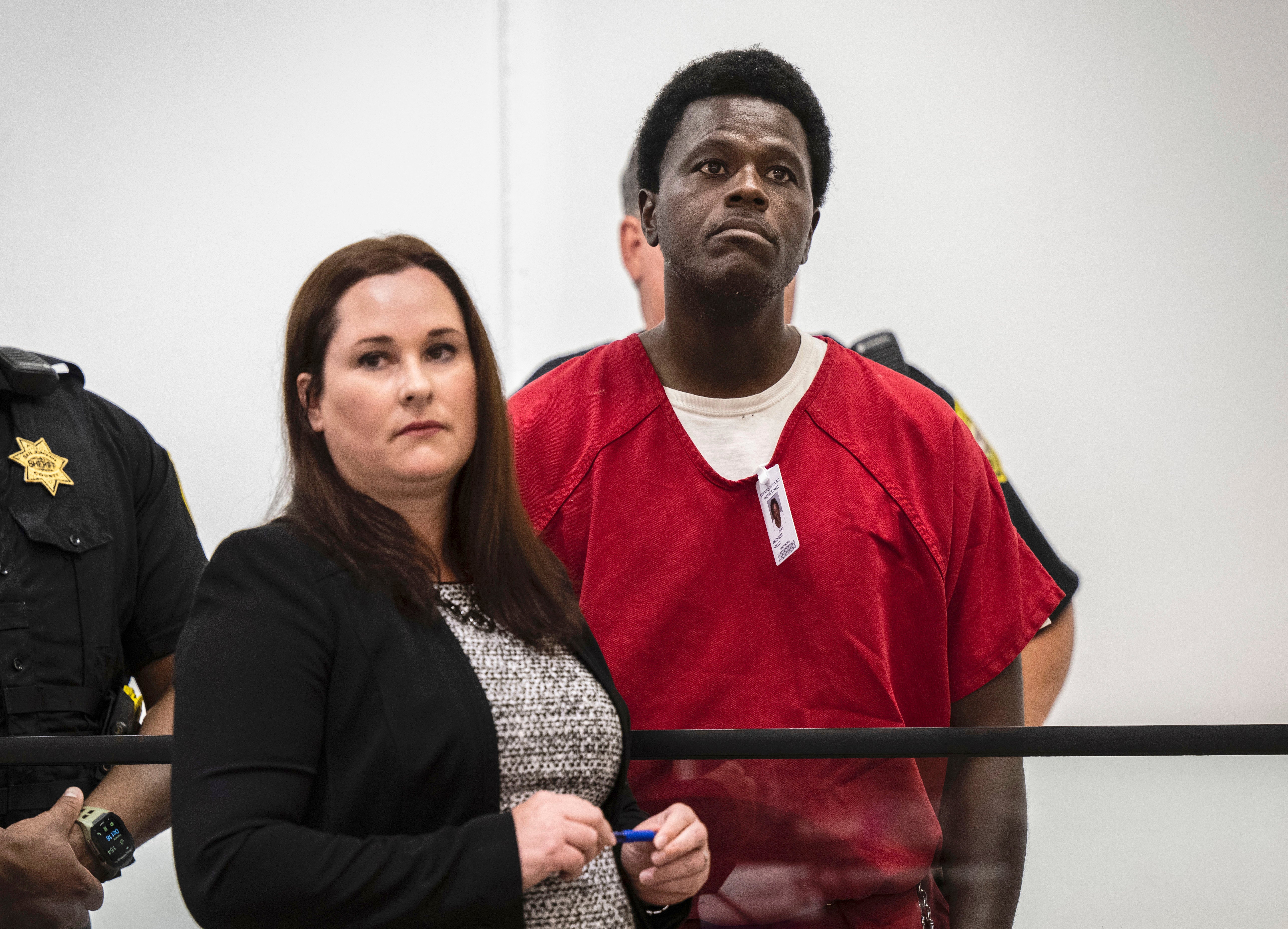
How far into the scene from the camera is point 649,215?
4.97 feet

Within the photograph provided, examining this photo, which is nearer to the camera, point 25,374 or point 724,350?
point 724,350

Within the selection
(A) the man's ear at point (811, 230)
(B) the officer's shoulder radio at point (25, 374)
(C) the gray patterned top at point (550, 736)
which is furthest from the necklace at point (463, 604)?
(B) the officer's shoulder radio at point (25, 374)

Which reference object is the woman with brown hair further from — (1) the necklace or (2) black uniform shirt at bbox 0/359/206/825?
(2) black uniform shirt at bbox 0/359/206/825

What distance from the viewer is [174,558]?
164 cm

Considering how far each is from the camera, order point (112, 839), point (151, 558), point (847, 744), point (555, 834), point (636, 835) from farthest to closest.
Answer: point (151, 558) → point (112, 839) → point (847, 744) → point (636, 835) → point (555, 834)

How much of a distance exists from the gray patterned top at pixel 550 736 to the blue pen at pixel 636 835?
0.04 meters

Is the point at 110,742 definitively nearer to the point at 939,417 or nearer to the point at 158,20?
the point at 939,417

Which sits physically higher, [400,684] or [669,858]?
[400,684]

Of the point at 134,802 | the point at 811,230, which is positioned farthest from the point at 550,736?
the point at 811,230

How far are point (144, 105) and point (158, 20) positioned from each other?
197 millimetres

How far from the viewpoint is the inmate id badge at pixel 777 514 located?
50.6 inches

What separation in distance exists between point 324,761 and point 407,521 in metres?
0.23

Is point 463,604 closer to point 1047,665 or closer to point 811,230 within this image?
point 811,230

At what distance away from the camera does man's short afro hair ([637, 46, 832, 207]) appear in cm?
143
